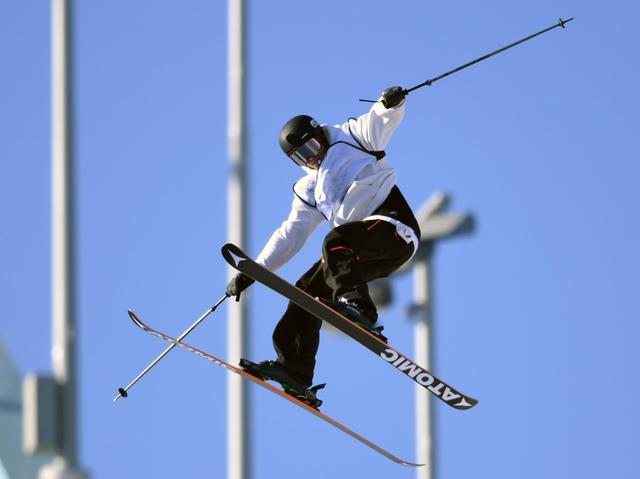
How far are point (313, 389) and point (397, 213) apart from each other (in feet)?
4.62

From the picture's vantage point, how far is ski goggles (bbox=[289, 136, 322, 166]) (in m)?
14.0

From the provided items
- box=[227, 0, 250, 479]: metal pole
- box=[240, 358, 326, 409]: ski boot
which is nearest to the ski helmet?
box=[240, 358, 326, 409]: ski boot

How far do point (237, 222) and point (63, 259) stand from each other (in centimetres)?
324

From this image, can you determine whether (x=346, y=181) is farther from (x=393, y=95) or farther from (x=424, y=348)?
(x=424, y=348)

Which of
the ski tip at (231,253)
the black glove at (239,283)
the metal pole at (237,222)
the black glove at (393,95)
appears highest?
the metal pole at (237,222)

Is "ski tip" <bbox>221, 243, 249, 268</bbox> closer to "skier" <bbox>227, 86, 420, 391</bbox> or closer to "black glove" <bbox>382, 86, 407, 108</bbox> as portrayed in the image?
"skier" <bbox>227, 86, 420, 391</bbox>

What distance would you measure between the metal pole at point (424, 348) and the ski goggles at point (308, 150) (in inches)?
281

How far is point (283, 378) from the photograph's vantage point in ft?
47.4

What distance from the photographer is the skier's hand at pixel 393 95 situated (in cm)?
1352

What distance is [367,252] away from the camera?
13914 millimetres

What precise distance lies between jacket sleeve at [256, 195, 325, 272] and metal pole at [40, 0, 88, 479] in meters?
2.46

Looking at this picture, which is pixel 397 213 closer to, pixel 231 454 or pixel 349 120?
pixel 349 120

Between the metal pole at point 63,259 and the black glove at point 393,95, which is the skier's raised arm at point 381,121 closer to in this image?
the black glove at point 393,95

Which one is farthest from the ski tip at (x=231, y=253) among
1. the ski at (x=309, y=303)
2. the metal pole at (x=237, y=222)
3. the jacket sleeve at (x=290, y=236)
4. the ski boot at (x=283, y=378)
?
the metal pole at (x=237, y=222)
